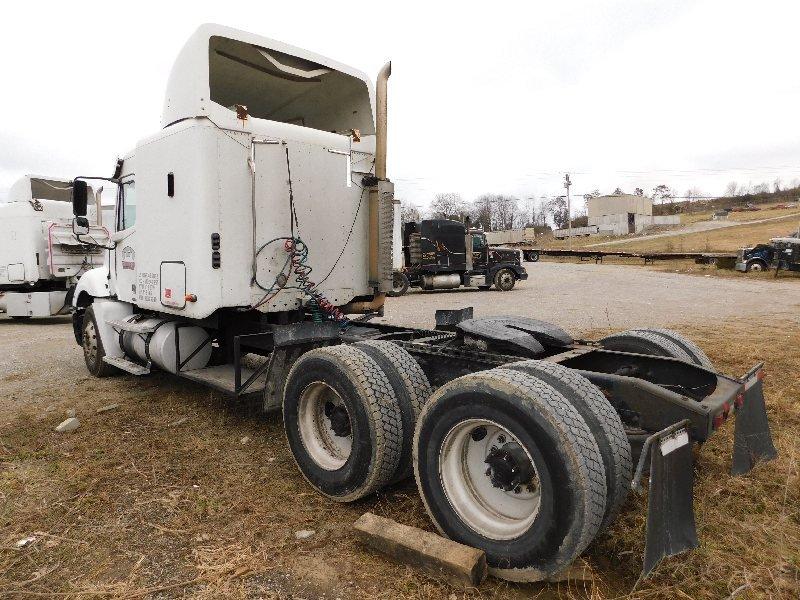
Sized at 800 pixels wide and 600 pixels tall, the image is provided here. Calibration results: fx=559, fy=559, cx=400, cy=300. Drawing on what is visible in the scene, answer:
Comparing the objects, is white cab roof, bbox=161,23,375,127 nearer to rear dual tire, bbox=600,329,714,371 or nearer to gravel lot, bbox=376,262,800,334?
rear dual tire, bbox=600,329,714,371

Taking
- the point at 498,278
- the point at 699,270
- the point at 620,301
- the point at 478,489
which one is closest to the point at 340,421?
the point at 478,489

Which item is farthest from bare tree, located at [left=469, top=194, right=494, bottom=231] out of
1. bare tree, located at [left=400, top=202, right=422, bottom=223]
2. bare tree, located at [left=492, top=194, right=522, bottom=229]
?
bare tree, located at [left=400, top=202, right=422, bottom=223]

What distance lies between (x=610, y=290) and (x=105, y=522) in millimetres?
18657

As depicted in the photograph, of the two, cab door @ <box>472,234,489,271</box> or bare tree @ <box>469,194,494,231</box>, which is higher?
bare tree @ <box>469,194,494,231</box>

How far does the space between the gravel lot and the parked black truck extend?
59 centimetres

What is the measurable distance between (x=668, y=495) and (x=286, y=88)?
544 centimetres

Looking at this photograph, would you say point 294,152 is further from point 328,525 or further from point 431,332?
point 328,525

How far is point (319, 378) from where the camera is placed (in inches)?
154

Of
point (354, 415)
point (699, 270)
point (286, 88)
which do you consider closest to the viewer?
point (354, 415)

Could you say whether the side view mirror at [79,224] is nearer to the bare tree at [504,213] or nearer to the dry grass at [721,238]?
the dry grass at [721,238]

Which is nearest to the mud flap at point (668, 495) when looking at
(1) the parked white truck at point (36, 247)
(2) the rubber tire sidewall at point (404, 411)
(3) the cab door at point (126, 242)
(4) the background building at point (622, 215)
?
(2) the rubber tire sidewall at point (404, 411)

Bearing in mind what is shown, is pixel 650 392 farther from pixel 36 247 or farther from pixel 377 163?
pixel 36 247

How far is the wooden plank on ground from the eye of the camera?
9.05ft

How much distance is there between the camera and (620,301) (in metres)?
16.2
